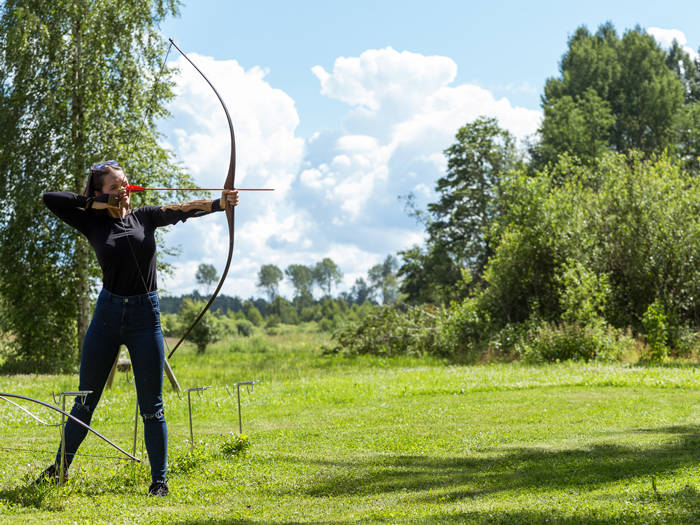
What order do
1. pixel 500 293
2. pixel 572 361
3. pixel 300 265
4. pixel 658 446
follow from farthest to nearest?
pixel 300 265
pixel 500 293
pixel 572 361
pixel 658 446

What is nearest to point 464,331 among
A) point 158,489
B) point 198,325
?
point 198,325

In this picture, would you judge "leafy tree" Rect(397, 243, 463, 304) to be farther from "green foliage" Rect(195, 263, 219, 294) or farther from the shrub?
"green foliage" Rect(195, 263, 219, 294)

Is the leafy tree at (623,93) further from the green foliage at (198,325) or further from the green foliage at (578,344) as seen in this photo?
the green foliage at (578,344)

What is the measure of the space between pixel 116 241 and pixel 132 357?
0.85 m

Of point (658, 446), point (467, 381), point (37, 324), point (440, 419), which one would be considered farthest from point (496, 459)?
point (37, 324)

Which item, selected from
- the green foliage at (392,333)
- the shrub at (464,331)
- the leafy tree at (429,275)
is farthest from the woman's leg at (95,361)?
the leafy tree at (429,275)

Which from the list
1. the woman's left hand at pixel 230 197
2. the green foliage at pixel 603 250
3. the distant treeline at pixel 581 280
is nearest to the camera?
the woman's left hand at pixel 230 197

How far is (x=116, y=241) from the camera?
4.88m

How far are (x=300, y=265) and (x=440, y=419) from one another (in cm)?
9715

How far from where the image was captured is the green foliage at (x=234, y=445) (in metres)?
6.38

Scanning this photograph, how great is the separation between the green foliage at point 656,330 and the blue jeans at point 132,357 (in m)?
16.0

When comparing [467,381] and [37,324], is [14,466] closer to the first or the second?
[467,381]

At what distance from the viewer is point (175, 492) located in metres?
5.03

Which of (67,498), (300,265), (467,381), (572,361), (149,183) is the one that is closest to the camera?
(67,498)
